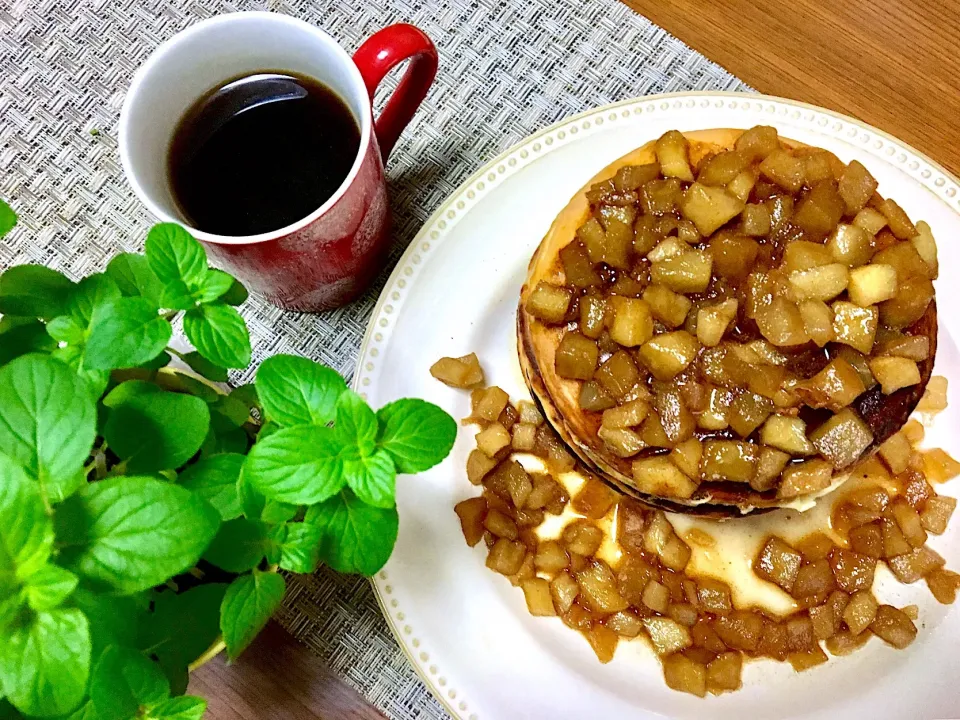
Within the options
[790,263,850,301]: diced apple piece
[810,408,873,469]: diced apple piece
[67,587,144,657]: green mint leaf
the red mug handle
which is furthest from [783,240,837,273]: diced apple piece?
[67,587,144,657]: green mint leaf

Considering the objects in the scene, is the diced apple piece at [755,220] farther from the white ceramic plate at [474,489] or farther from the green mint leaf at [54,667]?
the green mint leaf at [54,667]

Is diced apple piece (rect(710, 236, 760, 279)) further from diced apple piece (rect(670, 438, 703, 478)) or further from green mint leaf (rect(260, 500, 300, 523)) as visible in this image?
green mint leaf (rect(260, 500, 300, 523))

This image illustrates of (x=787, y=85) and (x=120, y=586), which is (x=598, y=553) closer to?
(x=120, y=586)

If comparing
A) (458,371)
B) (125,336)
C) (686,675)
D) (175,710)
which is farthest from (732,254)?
(175,710)

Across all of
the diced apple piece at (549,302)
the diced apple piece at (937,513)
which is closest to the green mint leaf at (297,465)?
the diced apple piece at (549,302)

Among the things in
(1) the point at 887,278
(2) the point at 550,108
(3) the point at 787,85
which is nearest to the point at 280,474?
(1) the point at 887,278

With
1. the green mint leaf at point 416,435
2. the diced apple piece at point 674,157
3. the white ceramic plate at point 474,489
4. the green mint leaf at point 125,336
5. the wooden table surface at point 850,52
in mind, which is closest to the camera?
the green mint leaf at point 125,336
